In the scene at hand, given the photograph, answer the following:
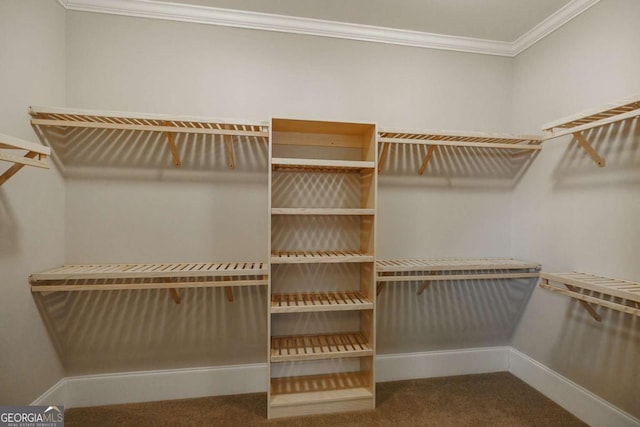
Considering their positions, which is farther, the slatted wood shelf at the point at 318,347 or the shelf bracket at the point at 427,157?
the shelf bracket at the point at 427,157

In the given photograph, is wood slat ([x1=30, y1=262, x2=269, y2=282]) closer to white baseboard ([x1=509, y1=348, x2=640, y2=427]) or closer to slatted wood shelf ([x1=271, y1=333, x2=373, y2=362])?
slatted wood shelf ([x1=271, y1=333, x2=373, y2=362])

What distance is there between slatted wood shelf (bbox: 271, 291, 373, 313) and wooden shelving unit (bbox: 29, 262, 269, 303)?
18 cm

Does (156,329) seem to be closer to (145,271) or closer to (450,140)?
(145,271)

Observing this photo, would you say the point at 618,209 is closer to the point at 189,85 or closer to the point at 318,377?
the point at 318,377

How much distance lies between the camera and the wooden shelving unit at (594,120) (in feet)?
4.59

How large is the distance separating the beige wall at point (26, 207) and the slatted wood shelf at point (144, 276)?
119mm

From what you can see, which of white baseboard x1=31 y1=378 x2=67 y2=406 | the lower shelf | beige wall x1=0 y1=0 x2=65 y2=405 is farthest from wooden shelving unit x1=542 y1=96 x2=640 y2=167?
white baseboard x1=31 y1=378 x2=67 y2=406

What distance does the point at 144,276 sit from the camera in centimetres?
168

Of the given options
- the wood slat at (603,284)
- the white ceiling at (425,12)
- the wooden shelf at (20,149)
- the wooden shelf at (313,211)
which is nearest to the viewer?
the wooden shelf at (20,149)

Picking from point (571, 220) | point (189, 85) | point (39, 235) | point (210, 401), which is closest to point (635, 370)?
point (571, 220)

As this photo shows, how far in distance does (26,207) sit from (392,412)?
7.97ft

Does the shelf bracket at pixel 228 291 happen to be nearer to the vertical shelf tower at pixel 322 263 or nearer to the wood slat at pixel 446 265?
the vertical shelf tower at pixel 322 263

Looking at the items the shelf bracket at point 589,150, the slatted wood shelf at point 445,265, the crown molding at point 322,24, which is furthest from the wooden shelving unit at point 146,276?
the shelf bracket at point 589,150

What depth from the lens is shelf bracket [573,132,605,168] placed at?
1717mm
